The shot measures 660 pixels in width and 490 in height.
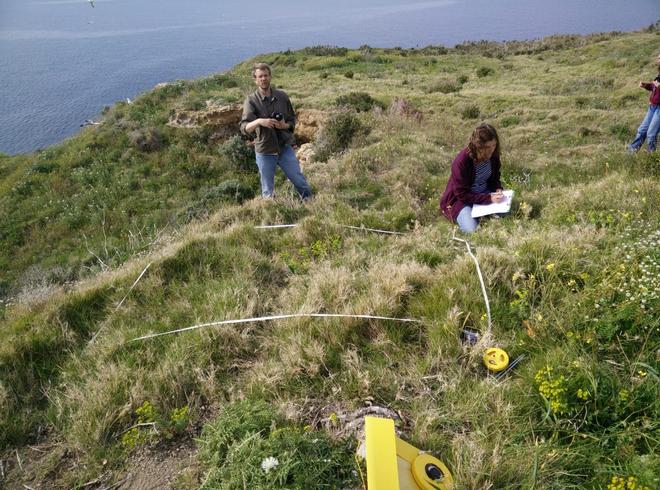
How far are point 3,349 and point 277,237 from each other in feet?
9.27

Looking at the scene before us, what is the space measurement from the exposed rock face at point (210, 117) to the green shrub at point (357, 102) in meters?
4.67

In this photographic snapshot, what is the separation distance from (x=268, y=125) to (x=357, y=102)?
10.9 metres

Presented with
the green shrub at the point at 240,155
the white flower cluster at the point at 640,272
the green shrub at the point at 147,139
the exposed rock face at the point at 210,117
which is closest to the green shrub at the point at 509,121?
the green shrub at the point at 240,155

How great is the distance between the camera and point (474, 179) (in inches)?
213

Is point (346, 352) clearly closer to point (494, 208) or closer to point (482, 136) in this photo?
point (494, 208)

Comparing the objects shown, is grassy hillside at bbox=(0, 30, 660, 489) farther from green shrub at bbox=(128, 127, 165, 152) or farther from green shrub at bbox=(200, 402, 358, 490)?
green shrub at bbox=(128, 127, 165, 152)

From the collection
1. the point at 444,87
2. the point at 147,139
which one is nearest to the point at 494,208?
the point at 147,139

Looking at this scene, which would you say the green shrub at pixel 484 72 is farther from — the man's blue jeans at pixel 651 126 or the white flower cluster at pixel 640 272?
the white flower cluster at pixel 640 272

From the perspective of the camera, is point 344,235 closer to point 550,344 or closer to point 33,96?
point 550,344

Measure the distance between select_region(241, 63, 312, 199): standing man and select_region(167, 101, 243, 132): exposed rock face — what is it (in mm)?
11655

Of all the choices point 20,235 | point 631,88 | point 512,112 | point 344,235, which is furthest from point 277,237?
point 631,88

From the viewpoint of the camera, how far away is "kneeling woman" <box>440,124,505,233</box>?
5.07m

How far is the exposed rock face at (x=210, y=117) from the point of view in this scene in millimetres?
17344

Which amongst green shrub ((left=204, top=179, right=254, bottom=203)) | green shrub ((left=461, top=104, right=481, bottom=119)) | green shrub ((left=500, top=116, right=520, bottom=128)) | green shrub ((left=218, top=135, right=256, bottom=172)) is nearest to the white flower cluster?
green shrub ((left=204, top=179, right=254, bottom=203))
